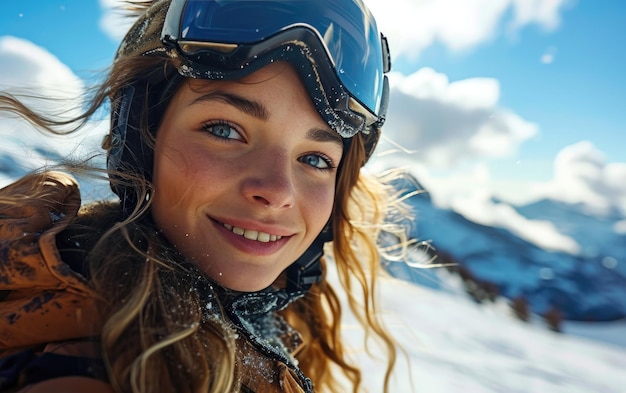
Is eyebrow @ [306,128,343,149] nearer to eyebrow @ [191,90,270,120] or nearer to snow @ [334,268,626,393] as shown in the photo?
eyebrow @ [191,90,270,120]

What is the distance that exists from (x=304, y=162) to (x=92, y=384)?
106cm

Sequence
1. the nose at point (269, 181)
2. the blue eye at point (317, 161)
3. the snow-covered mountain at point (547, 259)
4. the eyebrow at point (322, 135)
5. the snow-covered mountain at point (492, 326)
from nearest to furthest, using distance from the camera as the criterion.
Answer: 1. the nose at point (269, 181)
2. the eyebrow at point (322, 135)
3. the blue eye at point (317, 161)
4. the snow-covered mountain at point (492, 326)
5. the snow-covered mountain at point (547, 259)

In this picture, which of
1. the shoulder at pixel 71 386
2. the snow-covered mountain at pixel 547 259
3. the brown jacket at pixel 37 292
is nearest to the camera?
the shoulder at pixel 71 386

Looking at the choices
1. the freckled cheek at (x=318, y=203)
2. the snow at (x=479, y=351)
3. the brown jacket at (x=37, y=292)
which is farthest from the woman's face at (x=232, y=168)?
the snow at (x=479, y=351)

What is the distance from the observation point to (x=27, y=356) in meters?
1.00

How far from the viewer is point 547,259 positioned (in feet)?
24.2

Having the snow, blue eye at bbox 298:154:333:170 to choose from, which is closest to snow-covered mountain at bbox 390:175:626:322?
the snow

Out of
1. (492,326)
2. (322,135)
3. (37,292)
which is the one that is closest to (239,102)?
(322,135)

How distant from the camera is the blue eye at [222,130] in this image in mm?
1562

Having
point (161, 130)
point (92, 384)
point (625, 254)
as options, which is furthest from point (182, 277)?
point (625, 254)

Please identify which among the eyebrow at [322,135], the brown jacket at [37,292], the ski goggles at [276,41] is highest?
the ski goggles at [276,41]

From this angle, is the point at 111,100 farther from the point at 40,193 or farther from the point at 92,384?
A: the point at 92,384

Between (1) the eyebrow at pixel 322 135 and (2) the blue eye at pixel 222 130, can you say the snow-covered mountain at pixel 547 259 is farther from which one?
(2) the blue eye at pixel 222 130

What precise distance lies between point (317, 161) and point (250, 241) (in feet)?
1.44
